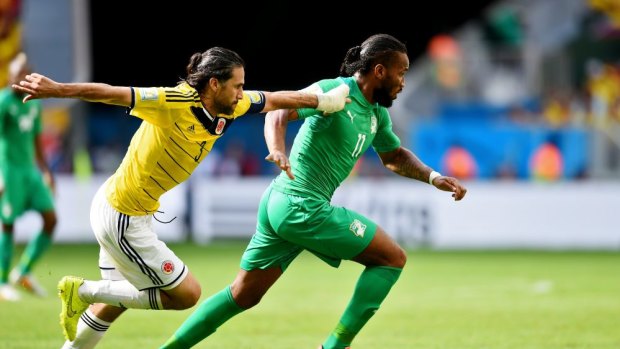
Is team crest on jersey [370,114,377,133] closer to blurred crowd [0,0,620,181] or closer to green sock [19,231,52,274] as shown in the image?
green sock [19,231,52,274]

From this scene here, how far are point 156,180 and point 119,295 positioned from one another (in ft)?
2.75

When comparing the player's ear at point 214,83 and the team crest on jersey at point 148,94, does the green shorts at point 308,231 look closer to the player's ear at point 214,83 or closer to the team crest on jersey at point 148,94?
the player's ear at point 214,83

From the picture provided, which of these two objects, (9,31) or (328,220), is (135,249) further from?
(9,31)

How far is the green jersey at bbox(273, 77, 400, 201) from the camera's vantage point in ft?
24.1

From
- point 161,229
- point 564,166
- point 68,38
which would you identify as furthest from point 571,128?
point 68,38

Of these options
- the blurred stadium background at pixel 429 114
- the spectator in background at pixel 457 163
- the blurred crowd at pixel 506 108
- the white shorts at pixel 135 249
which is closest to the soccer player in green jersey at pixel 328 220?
the white shorts at pixel 135 249

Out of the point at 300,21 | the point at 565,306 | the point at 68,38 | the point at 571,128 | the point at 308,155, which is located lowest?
the point at 565,306

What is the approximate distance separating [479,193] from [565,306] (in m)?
9.08

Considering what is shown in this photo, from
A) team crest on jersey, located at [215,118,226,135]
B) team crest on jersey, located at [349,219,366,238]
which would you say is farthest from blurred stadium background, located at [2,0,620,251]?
team crest on jersey, located at [215,118,226,135]

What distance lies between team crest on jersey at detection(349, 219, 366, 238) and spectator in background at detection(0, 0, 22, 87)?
13776mm

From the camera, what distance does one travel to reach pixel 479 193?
20.7 meters

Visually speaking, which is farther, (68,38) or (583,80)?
(583,80)

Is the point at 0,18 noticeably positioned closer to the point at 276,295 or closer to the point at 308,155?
the point at 276,295

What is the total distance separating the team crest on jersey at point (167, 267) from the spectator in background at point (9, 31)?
1359cm
